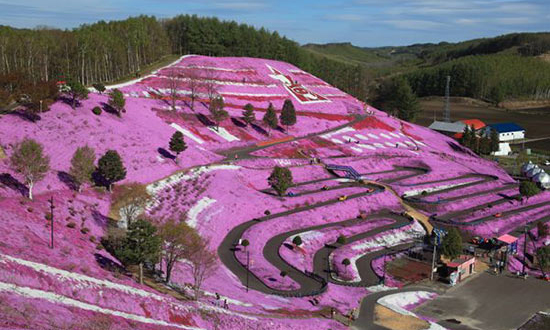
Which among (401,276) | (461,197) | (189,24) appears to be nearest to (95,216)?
(401,276)

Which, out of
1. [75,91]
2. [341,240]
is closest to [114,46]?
[75,91]

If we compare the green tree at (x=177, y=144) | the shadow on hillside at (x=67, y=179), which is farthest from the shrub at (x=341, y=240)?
the shadow on hillside at (x=67, y=179)

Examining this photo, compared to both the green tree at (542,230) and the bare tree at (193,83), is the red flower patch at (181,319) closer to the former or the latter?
the green tree at (542,230)

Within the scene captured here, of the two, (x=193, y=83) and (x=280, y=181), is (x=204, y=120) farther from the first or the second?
(x=280, y=181)

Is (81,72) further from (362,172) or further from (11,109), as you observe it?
(362,172)

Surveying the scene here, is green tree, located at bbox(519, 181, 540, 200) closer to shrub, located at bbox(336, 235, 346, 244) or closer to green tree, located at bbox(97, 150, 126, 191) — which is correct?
shrub, located at bbox(336, 235, 346, 244)
